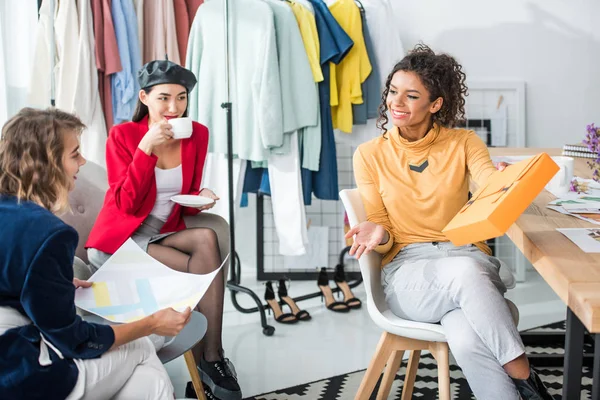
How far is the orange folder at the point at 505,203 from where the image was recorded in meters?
1.61

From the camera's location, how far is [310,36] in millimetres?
3418

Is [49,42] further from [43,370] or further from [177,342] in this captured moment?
[43,370]

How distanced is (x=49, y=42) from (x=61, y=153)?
1966mm

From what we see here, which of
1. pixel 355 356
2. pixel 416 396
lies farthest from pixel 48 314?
pixel 355 356

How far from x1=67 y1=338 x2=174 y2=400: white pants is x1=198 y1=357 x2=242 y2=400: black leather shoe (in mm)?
808

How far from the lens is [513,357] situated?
1751mm

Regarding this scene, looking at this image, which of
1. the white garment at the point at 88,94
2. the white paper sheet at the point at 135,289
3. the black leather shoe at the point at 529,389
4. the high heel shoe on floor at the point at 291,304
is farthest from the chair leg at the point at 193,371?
the white garment at the point at 88,94

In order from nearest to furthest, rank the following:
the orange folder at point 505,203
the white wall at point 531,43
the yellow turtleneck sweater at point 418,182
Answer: the orange folder at point 505,203, the yellow turtleneck sweater at point 418,182, the white wall at point 531,43

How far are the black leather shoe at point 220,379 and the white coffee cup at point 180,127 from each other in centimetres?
74

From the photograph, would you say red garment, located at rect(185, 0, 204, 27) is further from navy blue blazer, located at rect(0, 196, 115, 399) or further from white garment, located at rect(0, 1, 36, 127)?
navy blue blazer, located at rect(0, 196, 115, 399)

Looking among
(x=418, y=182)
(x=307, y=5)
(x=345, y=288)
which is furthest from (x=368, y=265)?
(x=307, y=5)

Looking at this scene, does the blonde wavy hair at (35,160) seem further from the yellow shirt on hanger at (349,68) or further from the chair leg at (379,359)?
the yellow shirt on hanger at (349,68)

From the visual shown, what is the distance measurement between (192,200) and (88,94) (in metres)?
1.17

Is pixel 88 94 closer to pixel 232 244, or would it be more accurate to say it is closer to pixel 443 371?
pixel 232 244
